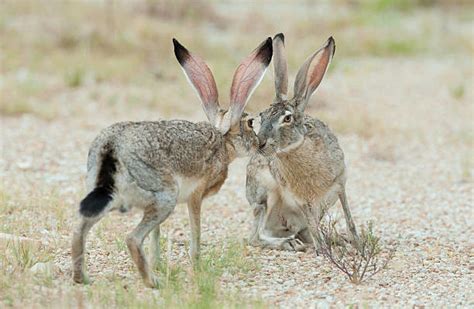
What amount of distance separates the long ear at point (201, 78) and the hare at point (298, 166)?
34 centimetres

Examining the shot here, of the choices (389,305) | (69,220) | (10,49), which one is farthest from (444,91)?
(389,305)

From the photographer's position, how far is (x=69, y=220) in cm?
749

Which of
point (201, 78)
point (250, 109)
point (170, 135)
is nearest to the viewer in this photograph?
point (170, 135)

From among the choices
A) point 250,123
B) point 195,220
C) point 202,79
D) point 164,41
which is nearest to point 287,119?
point 250,123

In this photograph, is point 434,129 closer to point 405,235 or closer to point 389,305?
point 405,235

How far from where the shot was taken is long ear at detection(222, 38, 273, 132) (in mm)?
6719

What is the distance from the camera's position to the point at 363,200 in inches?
352

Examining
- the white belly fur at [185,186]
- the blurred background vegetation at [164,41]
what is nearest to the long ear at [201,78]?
the white belly fur at [185,186]

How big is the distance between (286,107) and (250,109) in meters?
3.91

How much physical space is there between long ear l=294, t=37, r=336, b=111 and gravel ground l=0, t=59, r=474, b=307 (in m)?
1.12

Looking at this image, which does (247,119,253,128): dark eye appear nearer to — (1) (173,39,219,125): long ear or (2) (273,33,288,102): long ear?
(1) (173,39,219,125): long ear

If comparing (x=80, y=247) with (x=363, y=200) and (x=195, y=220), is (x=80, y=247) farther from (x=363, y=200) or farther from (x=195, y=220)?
(x=363, y=200)

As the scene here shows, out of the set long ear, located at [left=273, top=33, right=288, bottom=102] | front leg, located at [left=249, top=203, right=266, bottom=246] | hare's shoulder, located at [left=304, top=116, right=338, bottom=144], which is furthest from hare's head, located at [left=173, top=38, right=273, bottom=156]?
front leg, located at [left=249, top=203, right=266, bottom=246]

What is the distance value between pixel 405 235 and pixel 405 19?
11.1m
